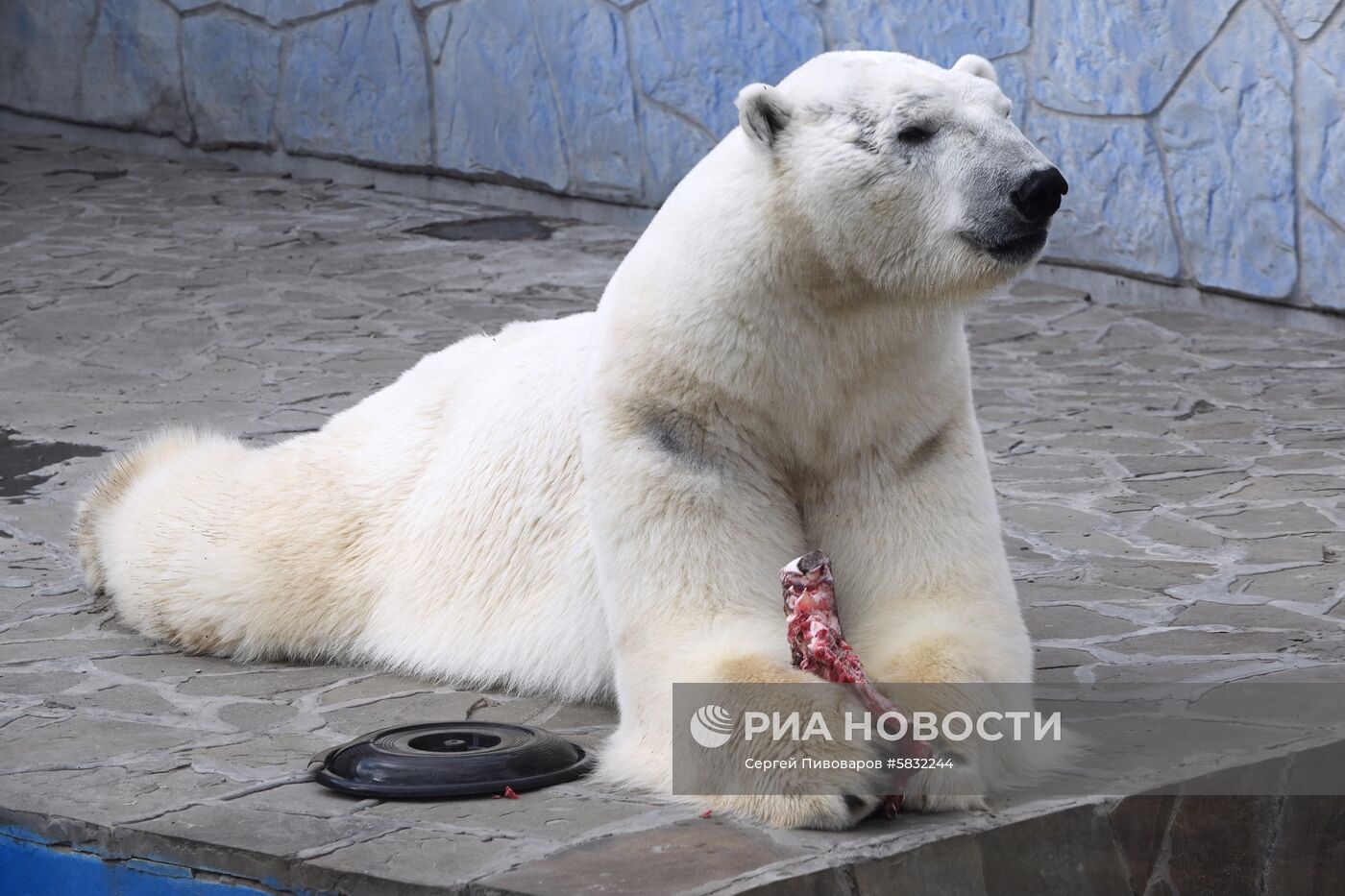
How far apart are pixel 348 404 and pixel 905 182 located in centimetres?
369

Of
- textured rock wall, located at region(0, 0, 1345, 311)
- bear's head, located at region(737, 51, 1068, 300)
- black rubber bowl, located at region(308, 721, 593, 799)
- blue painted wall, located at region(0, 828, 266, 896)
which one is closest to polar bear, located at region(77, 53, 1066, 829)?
bear's head, located at region(737, 51, 1068, 300)

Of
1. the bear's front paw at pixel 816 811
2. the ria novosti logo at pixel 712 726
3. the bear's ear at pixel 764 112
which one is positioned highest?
the bear's ear at pixel 764 112

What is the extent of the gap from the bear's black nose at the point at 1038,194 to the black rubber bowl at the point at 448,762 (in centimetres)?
104

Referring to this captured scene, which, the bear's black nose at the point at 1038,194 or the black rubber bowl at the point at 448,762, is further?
the black rubber bowl at the point at 448,762

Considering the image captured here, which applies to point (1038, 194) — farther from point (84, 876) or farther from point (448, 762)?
point (84, 876)

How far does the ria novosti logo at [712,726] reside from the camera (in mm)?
2360

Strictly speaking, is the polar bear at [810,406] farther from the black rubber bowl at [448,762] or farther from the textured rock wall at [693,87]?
the textured rock wall at [693,87]

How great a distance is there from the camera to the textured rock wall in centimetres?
696

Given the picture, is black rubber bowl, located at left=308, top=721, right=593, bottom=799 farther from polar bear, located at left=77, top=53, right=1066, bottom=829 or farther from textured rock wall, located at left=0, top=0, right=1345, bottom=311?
textured rock wall, located at left=0, top=0, right=1345, bottom=311

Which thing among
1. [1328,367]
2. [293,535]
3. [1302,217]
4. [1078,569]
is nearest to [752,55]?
[1302,217]

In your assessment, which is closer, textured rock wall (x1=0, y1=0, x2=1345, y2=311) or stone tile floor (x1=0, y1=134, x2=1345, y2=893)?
stone tile floor (x1=0, y1=134, x2=1345, y2=893)

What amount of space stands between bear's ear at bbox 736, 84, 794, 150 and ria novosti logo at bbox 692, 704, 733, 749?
786 millimetres


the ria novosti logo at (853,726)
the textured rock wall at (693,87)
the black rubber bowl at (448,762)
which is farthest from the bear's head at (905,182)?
the textured rock wall at (693,87)

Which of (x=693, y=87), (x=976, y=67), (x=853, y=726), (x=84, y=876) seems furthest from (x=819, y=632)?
(x=693, y=87)
